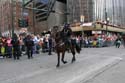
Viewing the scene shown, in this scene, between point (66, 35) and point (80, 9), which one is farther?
point (80, 9)

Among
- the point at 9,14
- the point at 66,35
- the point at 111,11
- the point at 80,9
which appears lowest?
the point at 66,35

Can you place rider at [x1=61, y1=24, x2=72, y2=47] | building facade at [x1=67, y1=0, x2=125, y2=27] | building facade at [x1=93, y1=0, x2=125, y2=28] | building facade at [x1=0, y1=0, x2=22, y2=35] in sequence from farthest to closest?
1. building facade at [x1=93, y1=0, x2=125, y2=28]
2. building facade at [x1=0, y1=0, x2=22, y2=35]
3. building facade at [x1=67, y1=0, x2=125, y2=27]
4. rider at [x1=61, y1=24, x2=72, y2=47]

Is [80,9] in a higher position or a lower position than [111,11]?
higher

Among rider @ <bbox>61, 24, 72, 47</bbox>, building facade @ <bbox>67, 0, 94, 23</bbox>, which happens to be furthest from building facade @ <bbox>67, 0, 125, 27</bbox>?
rider @ <bbox>61, 24, 72, 47</bbox>

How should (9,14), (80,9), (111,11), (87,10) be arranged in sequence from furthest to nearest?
(9,14) → (111,11) → (80,9) → (87,10)

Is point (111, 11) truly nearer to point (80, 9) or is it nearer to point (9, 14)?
point (80, 9)

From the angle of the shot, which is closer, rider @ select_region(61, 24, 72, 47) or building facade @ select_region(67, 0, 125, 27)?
rider @ select_region(61, 24, 72, 47)

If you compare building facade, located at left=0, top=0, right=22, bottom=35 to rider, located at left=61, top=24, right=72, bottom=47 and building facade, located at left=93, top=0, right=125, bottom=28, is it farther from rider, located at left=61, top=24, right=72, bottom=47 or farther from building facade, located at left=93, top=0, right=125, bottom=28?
rider, located at left=61, top=24, right=72, bottom=47

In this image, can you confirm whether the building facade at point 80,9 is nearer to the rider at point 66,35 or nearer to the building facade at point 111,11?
the building facade at point 111,11

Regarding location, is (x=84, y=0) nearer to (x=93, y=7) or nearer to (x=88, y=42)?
(x=93, y=7)

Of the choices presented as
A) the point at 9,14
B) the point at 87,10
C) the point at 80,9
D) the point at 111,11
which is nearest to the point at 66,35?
the point at 87,10

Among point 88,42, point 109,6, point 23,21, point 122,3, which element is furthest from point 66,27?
point 122,3

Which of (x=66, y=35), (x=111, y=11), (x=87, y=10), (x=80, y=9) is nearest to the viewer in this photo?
(x=66, y=35)

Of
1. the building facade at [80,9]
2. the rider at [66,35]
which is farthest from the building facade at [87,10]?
the rider at [66,35]
